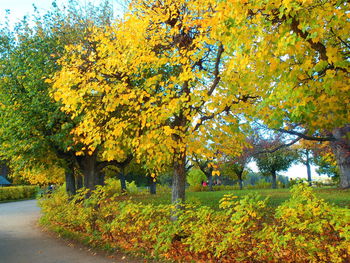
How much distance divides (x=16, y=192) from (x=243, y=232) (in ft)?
96.8

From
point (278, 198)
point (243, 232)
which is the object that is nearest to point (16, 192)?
point (278, 198)

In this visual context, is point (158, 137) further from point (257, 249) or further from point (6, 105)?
point (6, 105)

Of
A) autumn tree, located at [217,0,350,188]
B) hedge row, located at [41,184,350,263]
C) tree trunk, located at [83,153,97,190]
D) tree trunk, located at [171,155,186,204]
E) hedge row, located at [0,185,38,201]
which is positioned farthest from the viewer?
hedge row, located at [0,185,38,201]

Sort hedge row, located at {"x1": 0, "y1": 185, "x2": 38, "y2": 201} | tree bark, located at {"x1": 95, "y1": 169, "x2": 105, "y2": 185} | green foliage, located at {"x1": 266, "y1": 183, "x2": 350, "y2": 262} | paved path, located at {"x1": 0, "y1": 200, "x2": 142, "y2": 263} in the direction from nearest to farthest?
green foliage, located at {"x1": 266, "y1": 183, "x2": 350, "y2": 262} < paved path, located at {"x1": 0, "y1": 200, "x2": 142, "y2": 263} < tree bark, located at {"x1": 95, "y1": 169, "x2": 105, "y2": 185} < hedge row, located at {"x1": 0, "y1": 185, "x2": 38, "y2": 201}

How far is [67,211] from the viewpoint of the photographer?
9.82 metres

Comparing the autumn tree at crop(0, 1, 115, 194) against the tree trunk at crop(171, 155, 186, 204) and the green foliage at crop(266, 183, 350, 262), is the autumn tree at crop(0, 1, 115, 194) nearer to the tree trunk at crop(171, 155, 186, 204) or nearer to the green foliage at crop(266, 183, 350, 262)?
the tree trunk at crop(171, 155, 186, 204)

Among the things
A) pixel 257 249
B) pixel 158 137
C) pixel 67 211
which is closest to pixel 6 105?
pixel 67 211

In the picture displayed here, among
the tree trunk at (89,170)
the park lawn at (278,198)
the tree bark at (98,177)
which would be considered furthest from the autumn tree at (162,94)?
the tree bark at (98,177)

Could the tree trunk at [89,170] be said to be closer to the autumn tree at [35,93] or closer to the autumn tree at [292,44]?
the autumn tree at [35,93]

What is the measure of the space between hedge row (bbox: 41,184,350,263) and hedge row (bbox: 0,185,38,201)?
2323 centimetres

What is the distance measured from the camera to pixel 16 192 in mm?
29547

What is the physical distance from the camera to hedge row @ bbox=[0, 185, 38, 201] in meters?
27.4

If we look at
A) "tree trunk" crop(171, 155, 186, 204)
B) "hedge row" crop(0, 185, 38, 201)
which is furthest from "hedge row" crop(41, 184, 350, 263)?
"hedge row" crop(0, 185, 38, 201)

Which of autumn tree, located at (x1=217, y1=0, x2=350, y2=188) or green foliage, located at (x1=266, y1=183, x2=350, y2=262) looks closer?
green foliage, located at (x1=266, y1=183, x2=350, y2=262)
